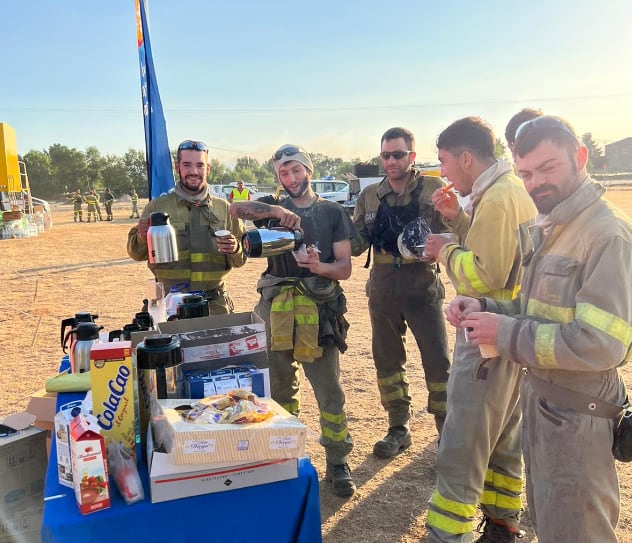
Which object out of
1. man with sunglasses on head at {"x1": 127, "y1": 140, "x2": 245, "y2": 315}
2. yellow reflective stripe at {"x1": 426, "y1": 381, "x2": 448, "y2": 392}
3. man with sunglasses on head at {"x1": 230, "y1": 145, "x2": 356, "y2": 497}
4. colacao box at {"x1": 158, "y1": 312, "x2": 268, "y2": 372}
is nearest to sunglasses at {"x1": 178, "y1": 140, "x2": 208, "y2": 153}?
man with sunglasses on head at {"x1": 127, "y1": 140, "x2": 245, "y2": 315}

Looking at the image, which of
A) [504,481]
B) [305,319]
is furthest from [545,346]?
[305,319]

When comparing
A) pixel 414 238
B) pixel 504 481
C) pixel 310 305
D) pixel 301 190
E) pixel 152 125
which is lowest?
pixel 504 481

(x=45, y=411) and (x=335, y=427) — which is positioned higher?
(x=45, y=411)

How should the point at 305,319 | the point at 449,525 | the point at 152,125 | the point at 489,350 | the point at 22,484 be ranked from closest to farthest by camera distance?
the point at 489,350, the point at 449,525, the point at 22,484, the point at 305,319, the point at 152,125

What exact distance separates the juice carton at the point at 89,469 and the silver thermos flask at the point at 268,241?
1.40m

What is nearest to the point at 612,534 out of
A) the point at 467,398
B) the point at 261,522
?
the point at 467,398

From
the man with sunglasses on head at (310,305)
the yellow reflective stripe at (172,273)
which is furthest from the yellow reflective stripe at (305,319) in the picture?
the yellow reflective stripe at (172,273)

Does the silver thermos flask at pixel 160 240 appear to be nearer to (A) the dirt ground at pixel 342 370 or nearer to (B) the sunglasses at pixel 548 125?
(A) the dirt ground at pixel 342 370

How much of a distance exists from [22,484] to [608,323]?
2835mm

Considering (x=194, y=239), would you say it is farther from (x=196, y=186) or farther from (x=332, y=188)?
(x=332, y=188)

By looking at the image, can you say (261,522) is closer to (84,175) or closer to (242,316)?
(242,316)

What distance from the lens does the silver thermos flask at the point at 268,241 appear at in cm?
287

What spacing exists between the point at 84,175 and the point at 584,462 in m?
74.0

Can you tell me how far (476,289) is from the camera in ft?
8.43
